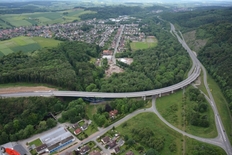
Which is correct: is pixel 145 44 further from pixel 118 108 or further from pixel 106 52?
pixel 118 108

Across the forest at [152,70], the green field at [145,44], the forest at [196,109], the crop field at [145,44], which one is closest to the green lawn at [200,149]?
the forest at [196,109]

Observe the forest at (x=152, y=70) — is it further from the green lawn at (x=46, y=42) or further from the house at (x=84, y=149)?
the green lawn at (x=46, y=42)

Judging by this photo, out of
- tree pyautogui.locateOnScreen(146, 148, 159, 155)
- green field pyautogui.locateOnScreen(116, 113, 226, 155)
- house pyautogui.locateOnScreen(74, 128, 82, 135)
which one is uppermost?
tree pyautogui.locateOnScreen(146, 148, 159, 155)

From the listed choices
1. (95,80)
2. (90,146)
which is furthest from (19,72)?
(90,146)

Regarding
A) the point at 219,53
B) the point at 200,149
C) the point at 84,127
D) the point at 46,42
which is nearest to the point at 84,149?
the point at 84,127

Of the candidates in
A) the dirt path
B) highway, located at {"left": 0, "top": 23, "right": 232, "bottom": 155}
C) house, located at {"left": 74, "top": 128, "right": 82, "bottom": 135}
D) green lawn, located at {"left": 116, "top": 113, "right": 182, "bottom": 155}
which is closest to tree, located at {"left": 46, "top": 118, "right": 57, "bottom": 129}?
house, located at {"left": 74, "top": 128, "right": 82, "bottom": 135}

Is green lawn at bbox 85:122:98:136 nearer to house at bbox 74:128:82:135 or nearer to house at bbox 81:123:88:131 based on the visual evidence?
house at bbox 81:123:88:131

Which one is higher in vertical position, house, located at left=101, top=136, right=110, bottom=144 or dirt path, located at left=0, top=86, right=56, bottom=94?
dirt path, located at left=0, top=86, right=56, bottom=94
